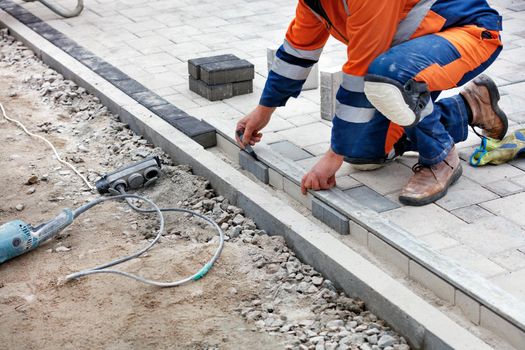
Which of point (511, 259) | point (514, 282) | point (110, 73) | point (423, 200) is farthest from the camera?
point (110, 73)

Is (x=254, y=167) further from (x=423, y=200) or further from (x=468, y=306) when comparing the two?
(x=468, y=306)

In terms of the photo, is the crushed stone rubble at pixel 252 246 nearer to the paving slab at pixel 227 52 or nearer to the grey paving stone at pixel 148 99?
the grey paving stone at pixel 148 99

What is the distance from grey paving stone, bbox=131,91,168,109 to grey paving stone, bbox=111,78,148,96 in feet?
0.25

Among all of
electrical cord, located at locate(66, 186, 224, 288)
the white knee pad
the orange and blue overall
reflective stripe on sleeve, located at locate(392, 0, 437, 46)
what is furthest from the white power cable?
reflective stripe on sleeve, located at locate(392, 0, 437, 46)

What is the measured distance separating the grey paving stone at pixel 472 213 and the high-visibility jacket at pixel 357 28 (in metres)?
0.79

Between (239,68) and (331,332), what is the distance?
2.95 m

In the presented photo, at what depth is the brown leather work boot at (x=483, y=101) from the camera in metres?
5.12

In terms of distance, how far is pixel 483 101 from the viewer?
514 cm

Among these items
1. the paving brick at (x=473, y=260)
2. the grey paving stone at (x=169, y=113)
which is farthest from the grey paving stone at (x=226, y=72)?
the paving brick at (x=473, y=260)

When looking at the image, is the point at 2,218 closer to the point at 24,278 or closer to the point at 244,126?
the point at 24,278

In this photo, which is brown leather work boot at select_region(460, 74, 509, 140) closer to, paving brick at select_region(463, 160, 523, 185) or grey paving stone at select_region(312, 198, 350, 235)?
paving brick at select_region(463, 160, 523, 185)

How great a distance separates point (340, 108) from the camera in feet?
14.6

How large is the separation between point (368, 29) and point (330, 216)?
0.99m

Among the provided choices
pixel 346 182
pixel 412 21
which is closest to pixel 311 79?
pixel 346 182
